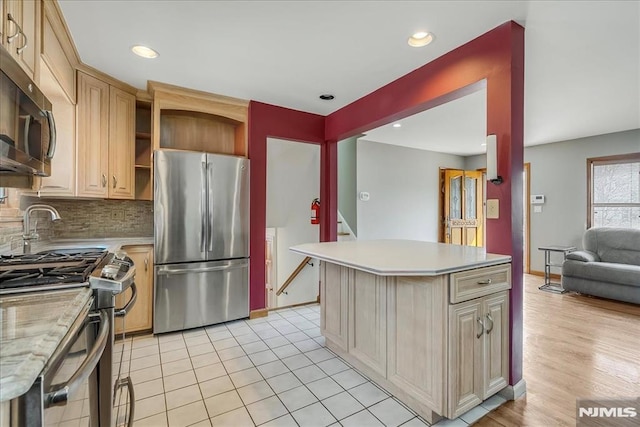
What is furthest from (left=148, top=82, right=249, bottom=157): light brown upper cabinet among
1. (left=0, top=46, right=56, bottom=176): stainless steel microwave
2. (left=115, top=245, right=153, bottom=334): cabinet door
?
(left=0, top=46, right=56, bottom=176): stainless steel microwave

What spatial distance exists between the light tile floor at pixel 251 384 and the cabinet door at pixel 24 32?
181 centimetres

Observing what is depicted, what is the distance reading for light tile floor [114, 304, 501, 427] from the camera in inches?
70.2

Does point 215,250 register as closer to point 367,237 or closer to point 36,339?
point 36,339

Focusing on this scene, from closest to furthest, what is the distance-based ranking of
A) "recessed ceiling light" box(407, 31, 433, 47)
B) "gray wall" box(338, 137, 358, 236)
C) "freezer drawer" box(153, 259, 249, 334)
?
"recessed ceiling light" box(407, 31, 433, 47) → "freezer drawer" box(153, 259, 249, 334) → "gray wall" box(338, 137, 358, 236)

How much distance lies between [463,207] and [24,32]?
6.97 meters

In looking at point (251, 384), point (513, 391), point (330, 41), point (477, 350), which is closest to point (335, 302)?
point (251, 384)

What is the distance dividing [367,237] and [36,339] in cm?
513

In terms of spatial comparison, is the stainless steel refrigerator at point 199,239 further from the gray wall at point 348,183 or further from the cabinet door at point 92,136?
the gray wall at point 348,183

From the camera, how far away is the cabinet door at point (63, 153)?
8.06 ft

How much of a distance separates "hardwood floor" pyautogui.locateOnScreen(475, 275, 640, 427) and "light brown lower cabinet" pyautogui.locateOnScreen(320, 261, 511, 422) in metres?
0.23

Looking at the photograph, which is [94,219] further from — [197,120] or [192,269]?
[197,120]

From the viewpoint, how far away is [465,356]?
1.70 m

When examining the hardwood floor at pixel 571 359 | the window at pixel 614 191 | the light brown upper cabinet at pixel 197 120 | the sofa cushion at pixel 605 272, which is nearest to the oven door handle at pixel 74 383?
the hardwood floor at pixel 571 359

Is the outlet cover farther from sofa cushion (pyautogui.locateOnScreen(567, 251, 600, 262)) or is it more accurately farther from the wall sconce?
sofa cushion (pyautogui.locateOnScreen(567, 251, 600, 262))
